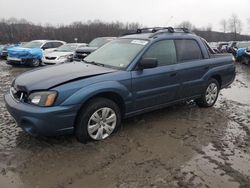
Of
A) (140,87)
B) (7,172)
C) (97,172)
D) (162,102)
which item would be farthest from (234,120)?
(7,172)

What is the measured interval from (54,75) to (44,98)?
57cm

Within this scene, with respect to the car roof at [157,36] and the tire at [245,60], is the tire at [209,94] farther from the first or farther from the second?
the tire at [245,60]

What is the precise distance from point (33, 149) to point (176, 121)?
278 cm

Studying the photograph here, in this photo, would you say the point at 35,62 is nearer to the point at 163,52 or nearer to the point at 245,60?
the point at 163,52

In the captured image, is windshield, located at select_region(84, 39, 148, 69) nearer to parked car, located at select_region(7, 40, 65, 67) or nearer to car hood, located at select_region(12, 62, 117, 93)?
car hood, located at select_region(12, 62, 117, 93)

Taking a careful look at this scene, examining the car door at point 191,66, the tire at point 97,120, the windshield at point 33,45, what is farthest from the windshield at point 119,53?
the windshield at point 33,45

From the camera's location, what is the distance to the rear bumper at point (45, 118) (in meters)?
3.85

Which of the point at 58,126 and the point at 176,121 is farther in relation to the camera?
the point at 176,121

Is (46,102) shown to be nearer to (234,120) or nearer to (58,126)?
(58,126)

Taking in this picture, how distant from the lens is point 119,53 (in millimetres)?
5234

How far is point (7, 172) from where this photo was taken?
11.6 feet

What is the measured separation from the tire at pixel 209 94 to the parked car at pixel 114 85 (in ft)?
0.08

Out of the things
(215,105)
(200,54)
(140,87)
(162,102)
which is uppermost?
(200,54)

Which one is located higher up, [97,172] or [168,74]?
[168,74]
